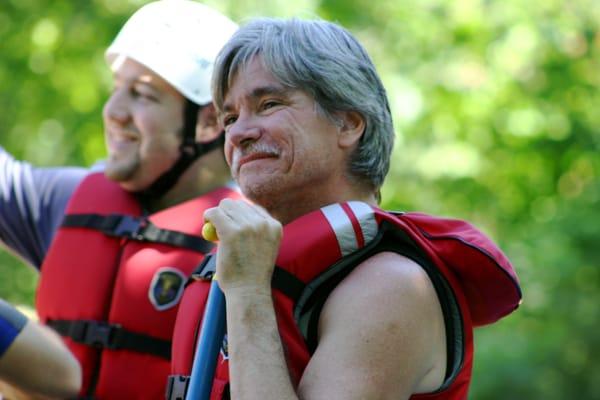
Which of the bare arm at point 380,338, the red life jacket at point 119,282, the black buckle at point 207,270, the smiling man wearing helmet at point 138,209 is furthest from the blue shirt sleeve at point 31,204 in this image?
the bare arm at point 380,338

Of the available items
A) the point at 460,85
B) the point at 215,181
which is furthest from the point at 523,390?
the point at 215,181

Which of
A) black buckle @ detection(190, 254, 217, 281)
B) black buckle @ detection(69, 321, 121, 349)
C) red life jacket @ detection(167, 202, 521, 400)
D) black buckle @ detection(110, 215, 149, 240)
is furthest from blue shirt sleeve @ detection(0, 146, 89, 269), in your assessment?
red life jacket @ detection(167, 202, 521, 400)

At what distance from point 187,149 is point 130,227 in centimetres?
39

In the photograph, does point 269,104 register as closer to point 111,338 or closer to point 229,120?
point 229,120

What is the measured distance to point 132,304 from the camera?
170 inches

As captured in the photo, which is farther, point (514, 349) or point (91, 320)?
point (514, 349)

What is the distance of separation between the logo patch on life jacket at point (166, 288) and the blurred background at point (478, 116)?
5743mm

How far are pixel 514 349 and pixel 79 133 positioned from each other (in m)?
4.82

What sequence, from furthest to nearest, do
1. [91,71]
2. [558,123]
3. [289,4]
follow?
[558,123], [91,71], [289,4]

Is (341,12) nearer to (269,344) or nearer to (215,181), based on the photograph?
(215,181)

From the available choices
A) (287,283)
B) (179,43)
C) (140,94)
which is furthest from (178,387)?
(179,43)

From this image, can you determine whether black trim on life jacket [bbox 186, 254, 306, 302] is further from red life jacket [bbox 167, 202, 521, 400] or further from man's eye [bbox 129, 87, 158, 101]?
man's eye [bbox 129, 87, 158, 101]

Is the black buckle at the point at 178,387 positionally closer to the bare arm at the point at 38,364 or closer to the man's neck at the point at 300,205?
the bare arm at the point at 38,364

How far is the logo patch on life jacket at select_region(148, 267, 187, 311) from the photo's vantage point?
427 centimetres
